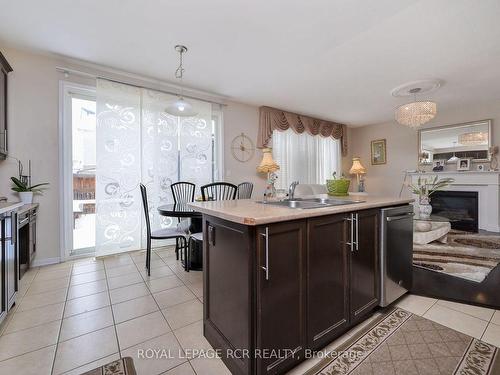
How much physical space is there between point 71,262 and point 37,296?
967 mm

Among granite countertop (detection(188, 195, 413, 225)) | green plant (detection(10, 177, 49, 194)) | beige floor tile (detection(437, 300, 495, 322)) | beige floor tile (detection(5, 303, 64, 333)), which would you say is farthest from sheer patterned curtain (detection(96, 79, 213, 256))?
beige floor tile (detection(437, 300, 495, 322))

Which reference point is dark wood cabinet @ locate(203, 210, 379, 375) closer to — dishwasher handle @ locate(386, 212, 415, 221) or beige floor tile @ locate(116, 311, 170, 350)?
dishwasher handle @ locate(386, 212, 415, 221)

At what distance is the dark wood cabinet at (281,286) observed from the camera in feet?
3.56

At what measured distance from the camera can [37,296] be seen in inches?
80.0

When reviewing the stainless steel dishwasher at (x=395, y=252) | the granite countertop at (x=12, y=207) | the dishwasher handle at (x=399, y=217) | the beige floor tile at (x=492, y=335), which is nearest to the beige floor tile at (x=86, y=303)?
the granite countertop at (x=12, y=207)

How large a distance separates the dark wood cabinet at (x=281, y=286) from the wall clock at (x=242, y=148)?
3.11 metres

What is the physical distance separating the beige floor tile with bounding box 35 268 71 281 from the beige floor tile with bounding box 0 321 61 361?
3.38 ft

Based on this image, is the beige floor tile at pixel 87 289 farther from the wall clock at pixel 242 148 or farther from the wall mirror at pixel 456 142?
the wall mirror at pixel 456 142

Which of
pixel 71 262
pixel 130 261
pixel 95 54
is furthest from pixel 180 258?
pixel 95 54

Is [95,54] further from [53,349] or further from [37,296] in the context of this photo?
[53,349]

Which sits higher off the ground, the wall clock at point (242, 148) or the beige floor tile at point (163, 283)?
the wall clock at point (242, 148)

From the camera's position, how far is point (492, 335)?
1.52 m

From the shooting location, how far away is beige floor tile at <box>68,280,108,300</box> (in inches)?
82.5

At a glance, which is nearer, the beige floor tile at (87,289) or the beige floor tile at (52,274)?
the beige floor tile at (87,289)
